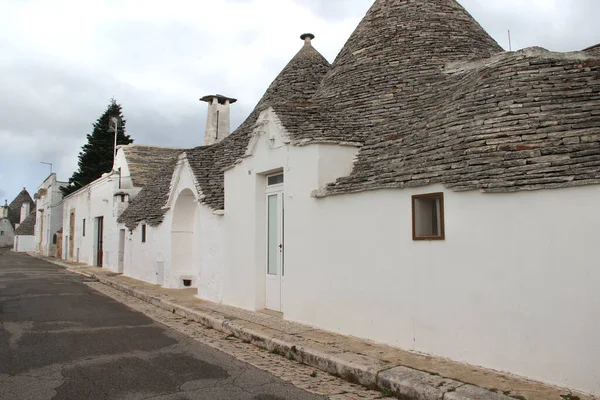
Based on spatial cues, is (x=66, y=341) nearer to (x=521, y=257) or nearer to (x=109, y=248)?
(x=521, y=257)

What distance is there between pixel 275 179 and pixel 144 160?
17544 millimetres

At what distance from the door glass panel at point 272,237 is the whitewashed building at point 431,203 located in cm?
4

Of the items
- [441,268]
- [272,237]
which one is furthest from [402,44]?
[441,268]

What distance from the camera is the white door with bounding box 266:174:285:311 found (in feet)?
33.4

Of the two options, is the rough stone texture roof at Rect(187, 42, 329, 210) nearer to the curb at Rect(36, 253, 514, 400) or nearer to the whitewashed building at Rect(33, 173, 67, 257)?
the curb at Rect(36, 253, 514, 400)

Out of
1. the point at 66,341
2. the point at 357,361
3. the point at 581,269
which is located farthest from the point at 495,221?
the point at 66,341

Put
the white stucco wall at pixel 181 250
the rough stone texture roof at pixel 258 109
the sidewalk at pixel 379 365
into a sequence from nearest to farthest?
the sidewalk at pixel 379 365
the white stucco wall at pixel 181 250
the rough stone texture roof at pixel 258 109

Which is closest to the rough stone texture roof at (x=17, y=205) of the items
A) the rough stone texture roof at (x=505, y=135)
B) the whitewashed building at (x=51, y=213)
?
the whitewashed building at (x=51, y=213)

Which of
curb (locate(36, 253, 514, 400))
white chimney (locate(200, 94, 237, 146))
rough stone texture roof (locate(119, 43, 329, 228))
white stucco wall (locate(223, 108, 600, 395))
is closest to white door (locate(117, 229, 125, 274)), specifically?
white chimney (locate(200, 94, 237, 146))

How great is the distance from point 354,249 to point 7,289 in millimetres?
12473

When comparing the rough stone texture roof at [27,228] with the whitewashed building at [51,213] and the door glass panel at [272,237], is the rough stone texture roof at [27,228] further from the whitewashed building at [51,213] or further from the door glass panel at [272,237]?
the door glass panel at [272,237]

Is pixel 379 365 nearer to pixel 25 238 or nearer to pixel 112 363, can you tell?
pixel 112 363

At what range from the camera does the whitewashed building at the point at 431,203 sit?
17.3ft

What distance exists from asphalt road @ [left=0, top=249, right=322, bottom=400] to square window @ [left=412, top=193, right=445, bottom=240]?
2.65 m
